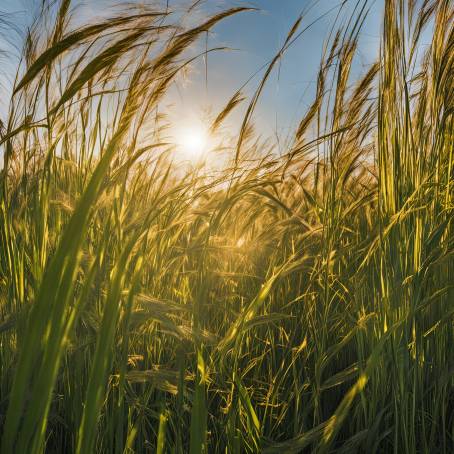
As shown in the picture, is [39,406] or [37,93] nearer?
[39,406]

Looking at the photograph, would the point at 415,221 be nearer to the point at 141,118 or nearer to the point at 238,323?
the point at 238,323

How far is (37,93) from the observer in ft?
3.21

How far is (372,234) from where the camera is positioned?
1.04 metres

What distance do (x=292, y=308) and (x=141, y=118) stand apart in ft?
2.93

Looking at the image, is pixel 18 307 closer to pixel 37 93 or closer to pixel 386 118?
pixel 37 93

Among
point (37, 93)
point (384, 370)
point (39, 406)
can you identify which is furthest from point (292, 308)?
point (39, 406)

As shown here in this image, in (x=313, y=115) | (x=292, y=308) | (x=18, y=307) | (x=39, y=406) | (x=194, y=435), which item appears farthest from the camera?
(x=292, y=308)

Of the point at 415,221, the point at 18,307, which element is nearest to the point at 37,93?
the point at 18,307

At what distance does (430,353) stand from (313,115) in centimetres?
71

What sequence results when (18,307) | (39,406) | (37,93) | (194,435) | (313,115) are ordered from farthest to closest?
(313,115) < (37,93) < (18,307) < (194,435) < (39,406)

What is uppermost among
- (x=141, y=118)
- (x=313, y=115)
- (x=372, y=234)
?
(x=313, y=115)

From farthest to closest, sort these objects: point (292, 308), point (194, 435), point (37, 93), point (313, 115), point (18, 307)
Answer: point (292, 308) → point (313, 115) → point (37, 93) → point (18, 307) → point (194, 435)

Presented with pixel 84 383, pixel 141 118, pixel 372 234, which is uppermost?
pixel 141 118

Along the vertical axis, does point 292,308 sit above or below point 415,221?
below
